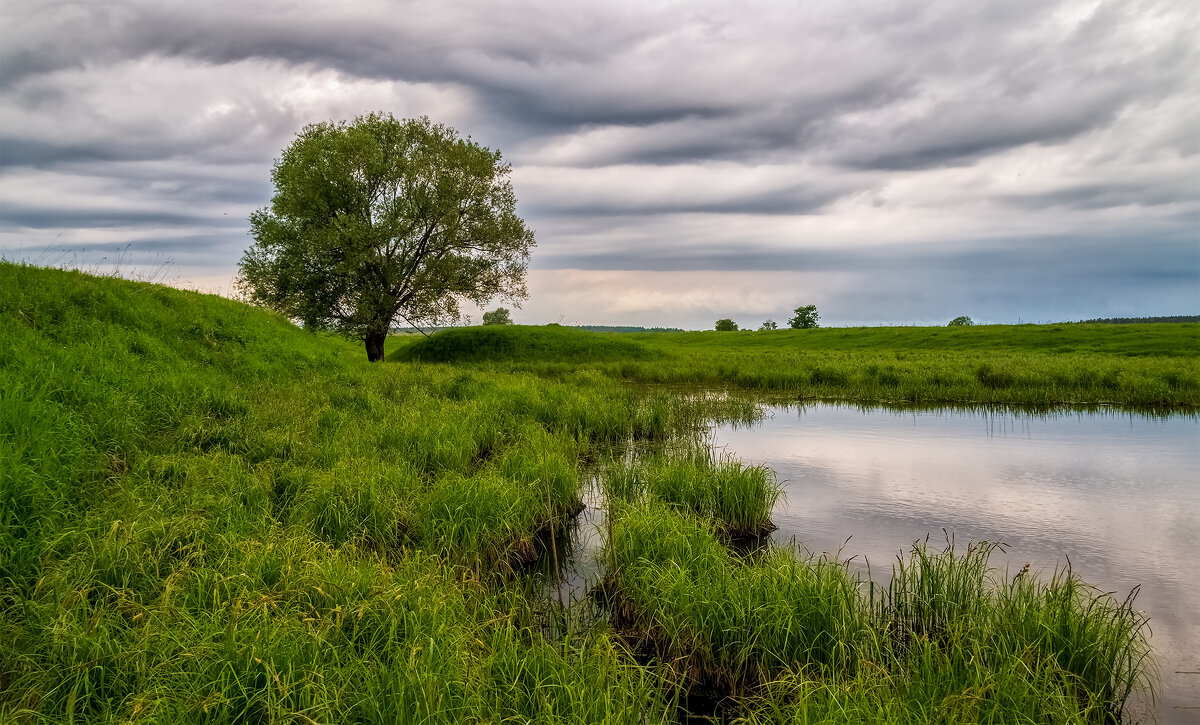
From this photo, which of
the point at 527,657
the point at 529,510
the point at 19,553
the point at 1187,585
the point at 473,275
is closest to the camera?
the point at 527,657

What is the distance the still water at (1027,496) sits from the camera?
864cm

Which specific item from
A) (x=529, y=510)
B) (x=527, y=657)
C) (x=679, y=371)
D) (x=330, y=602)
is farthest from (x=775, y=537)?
(x=679, y=371)

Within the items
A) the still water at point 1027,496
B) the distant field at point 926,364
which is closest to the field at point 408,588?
the still water at point 1027,496

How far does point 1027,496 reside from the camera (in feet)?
42.3

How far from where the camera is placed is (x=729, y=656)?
630 centimetres

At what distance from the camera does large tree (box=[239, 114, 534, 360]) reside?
3697 cm

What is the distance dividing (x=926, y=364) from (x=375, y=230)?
3298 cm

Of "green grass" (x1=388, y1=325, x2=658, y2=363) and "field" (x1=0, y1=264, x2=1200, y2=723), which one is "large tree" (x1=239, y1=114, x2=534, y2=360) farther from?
"field" (x1=0, y1=264, x2=1200, y2=723)

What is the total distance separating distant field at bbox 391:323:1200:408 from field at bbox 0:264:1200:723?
1931 centimetres

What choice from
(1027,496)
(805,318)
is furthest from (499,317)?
(1027,496)

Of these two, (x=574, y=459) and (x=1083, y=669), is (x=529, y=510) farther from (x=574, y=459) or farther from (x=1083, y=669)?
(x=1083, y=669)

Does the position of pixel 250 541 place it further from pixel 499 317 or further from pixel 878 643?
pixel 499 317

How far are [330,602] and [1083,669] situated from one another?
6911 mm

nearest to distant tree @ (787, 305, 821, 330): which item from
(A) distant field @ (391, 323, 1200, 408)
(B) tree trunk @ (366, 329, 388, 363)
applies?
(A) distant field @ (391, 323, 1200, 408)
